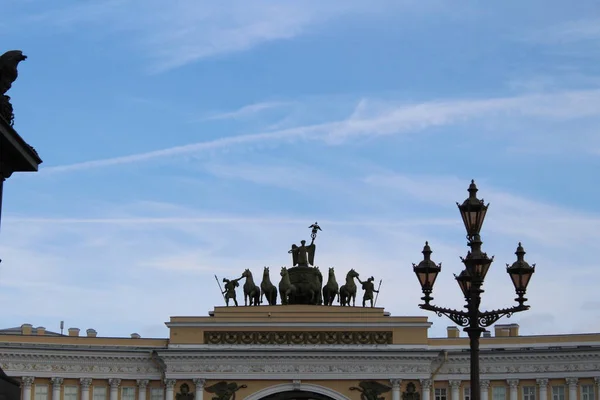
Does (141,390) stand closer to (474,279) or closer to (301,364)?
(301,364)

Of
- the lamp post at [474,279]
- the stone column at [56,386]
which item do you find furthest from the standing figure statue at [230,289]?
the lamp post at [474,279]

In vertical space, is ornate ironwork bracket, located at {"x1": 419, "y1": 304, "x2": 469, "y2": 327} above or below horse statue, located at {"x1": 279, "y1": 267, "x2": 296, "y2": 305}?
below

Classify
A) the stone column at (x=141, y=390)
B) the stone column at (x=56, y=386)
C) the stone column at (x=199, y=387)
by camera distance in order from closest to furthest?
the stone column at (x=56, y=386)
the stone column at (x=199, y=387)
the stone column at (x=141, y=390)

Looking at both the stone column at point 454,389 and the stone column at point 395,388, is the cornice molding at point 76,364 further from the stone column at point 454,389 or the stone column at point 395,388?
the stone column at point 454,389

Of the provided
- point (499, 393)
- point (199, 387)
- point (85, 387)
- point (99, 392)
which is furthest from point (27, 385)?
point (499, 393)

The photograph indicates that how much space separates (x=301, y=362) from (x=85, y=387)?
1034 centimetres

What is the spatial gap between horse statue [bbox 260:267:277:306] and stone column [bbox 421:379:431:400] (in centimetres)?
828

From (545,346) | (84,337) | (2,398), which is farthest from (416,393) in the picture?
(2,398)

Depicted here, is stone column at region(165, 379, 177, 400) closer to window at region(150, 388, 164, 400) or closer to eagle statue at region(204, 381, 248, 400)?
window at region(150, 388, 164, 400)

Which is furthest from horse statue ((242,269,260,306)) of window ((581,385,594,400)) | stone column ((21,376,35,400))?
window ((581,385,594,400))

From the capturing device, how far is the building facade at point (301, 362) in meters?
61.0

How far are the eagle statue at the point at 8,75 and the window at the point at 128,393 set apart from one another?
48.2 meters

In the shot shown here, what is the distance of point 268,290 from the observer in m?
63.4

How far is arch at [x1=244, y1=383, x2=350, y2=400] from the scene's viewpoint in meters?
60.9
